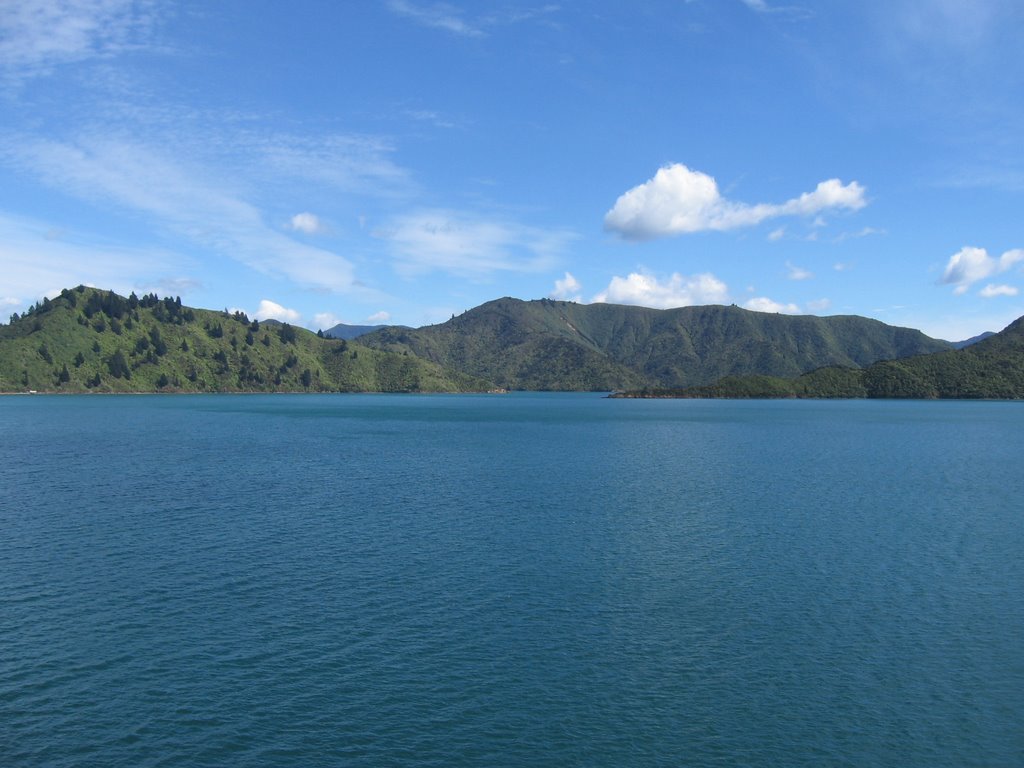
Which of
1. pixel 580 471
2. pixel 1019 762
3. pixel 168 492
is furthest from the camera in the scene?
pixel 580 471

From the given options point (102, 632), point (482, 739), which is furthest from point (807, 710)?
point (102, 632)

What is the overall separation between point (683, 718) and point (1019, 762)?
48.1 feet

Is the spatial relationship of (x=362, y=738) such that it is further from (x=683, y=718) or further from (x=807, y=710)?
(x=807, y=710)

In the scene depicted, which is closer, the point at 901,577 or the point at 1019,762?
the point at 1019,762

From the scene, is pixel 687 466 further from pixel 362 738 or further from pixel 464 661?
pixel 362 738

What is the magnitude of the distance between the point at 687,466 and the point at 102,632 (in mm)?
103982

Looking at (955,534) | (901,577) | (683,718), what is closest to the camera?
(683,718)

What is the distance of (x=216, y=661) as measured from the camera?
39.7 m

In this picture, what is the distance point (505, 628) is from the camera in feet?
149

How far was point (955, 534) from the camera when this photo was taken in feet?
242

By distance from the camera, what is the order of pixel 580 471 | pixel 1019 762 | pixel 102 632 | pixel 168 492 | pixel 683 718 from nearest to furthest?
1. pixel 1019 762
2. pixel 683 718
3. pixel 102 632
4. pixel 168 492
5. pixel 580 471

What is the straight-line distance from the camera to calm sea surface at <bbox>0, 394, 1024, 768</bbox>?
32.5 meters

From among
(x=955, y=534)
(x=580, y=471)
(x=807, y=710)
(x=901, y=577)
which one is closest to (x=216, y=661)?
(x=807, y=710)

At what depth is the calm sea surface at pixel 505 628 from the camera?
107 ft
